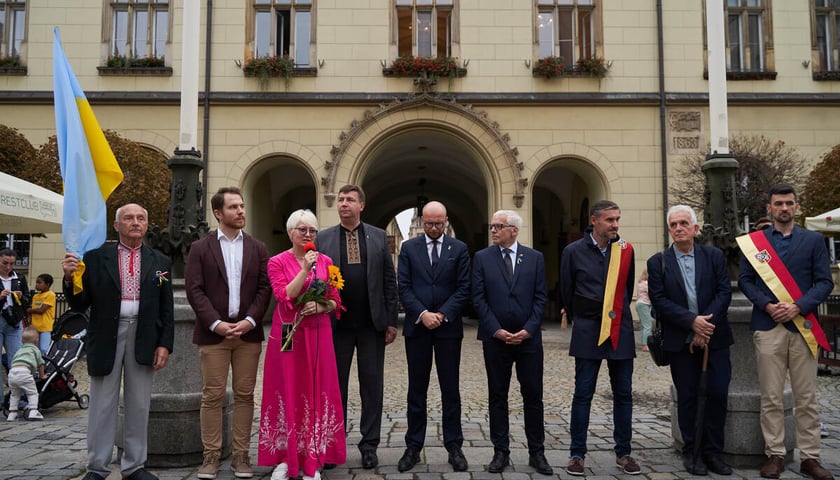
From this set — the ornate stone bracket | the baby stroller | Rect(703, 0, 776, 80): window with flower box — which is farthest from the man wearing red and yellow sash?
Rect(703, 0, 776, 80): window with flower box

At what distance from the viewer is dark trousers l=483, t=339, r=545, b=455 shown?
4.89 meters

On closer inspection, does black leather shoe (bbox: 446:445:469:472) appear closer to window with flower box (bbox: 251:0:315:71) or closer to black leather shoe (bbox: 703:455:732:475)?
black leather shoe (bbox: 703:455:732:475)

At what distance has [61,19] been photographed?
1625 cm

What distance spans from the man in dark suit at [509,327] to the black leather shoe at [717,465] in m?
1.19

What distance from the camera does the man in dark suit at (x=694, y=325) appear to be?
188 inches

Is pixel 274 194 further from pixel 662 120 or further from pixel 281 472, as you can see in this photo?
pixel 281 472

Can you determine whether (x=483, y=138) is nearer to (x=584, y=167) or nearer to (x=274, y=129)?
(x=584, y=167)

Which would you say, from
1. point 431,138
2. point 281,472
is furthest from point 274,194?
point 281,472

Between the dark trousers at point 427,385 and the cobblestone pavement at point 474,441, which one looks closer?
the cobblestone pavement at point 474,441

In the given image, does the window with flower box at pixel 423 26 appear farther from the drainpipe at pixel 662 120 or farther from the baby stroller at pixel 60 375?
the baby stroller at pixel 60 375

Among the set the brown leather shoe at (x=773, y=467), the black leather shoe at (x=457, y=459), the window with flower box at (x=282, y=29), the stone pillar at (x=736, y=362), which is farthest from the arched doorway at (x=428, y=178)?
the brown leather shoe at (x=773, y=467)

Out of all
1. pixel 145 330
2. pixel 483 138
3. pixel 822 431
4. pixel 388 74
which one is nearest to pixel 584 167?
pixel 483 138

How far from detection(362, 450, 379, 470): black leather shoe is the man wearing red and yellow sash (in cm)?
Answer: 279

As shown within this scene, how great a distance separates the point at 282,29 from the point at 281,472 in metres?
14.0
